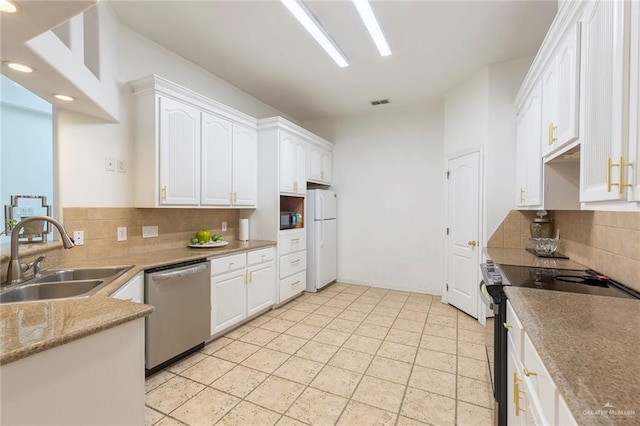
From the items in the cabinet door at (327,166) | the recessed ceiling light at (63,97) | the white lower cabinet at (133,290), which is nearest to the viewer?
the white lower cabinet at (133,290)

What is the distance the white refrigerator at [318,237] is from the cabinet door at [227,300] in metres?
1.44

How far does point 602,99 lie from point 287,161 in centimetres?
312

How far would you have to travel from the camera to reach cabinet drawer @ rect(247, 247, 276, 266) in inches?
126

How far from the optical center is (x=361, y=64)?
10.5ft

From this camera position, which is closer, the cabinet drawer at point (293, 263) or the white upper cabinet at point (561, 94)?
the white upper cabinet at point (561, 94)

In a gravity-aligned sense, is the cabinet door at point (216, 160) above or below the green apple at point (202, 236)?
above

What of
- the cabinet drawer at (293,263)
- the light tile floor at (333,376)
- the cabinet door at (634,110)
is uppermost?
the cabinet door at (634,110)

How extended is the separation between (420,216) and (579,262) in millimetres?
2284

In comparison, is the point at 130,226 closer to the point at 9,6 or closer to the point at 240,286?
the point at 240,286

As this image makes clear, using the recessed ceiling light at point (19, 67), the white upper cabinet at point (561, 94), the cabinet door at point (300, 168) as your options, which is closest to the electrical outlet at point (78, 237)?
the recessed ceiling light at point (19, 67)

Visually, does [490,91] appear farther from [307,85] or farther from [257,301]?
[257,301]

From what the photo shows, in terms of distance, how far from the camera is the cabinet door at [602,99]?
103 centimetres

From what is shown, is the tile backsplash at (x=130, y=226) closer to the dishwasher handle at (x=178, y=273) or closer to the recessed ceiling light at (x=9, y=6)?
the dishwasher handle at (x=178, y=273)

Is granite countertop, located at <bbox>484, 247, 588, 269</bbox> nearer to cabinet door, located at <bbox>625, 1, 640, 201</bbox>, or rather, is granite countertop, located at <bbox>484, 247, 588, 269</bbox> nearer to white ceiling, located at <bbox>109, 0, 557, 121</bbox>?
cabinet door, located at <bbox>625, 1, 640, 201</bbox>
